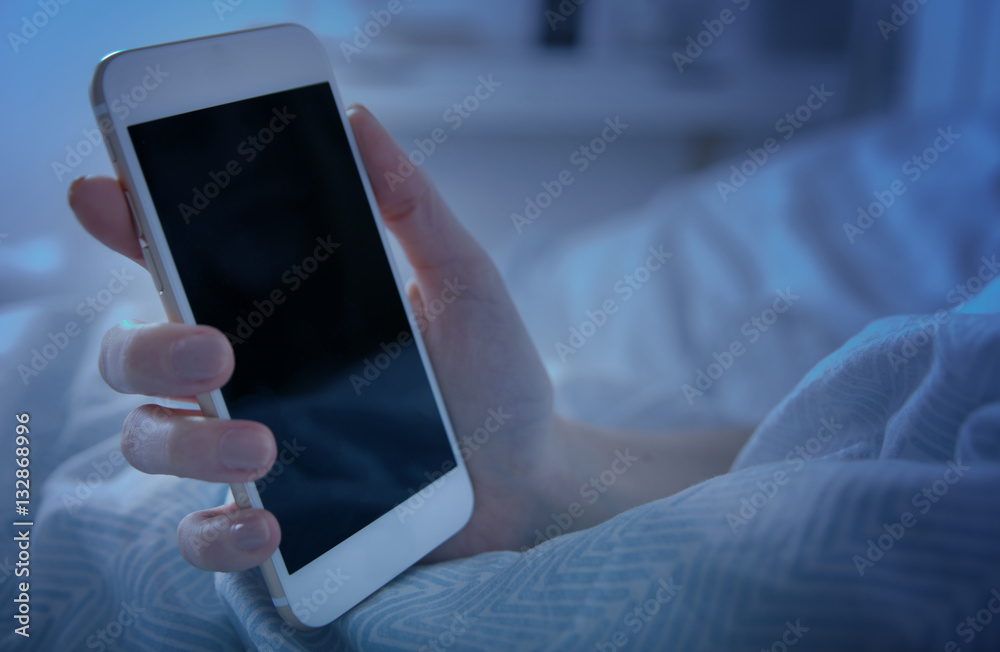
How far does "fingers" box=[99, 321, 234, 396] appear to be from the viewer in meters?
0.32

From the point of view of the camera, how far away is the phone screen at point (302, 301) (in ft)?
1.18

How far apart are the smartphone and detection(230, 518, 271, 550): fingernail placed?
0.02 meters

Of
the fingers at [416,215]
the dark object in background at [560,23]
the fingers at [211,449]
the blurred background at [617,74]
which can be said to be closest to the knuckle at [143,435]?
the fingers at [211,449]

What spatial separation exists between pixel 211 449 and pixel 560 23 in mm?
1283

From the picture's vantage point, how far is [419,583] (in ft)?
1.29

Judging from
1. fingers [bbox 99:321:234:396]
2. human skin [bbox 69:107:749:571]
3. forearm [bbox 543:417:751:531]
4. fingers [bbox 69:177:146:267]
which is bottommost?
forearm [bbox 543:417:751:531]

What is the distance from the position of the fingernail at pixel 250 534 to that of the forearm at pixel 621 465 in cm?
24

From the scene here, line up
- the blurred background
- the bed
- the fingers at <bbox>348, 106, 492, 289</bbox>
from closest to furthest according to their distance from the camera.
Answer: the bed → the fingers at <bbox>348, 106, 492, 289</bbox> → the blurred background

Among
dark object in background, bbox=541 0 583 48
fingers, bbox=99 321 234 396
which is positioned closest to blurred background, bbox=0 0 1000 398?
dark object in background, bbox=541 0 583 48

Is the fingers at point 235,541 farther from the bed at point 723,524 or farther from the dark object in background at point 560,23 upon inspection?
the dark object in background at point 560,23

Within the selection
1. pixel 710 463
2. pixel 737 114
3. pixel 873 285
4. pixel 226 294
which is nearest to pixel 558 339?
pixel 710 463

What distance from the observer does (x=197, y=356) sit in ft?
1.05

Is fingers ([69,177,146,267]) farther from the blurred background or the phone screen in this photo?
the blurred background

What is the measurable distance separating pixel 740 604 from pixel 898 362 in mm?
188
